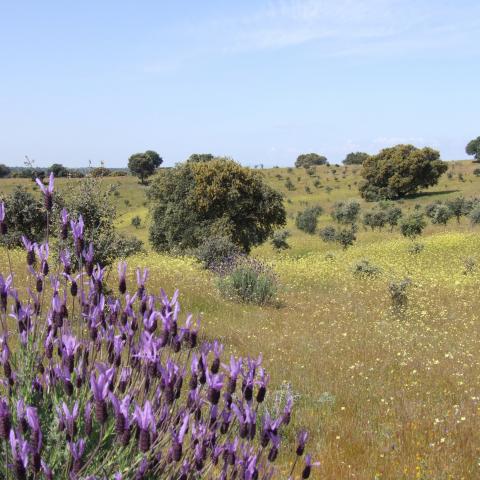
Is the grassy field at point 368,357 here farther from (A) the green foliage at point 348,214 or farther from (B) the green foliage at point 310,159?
(B) the green foliage at point 310,159

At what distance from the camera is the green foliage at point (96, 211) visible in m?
9.72

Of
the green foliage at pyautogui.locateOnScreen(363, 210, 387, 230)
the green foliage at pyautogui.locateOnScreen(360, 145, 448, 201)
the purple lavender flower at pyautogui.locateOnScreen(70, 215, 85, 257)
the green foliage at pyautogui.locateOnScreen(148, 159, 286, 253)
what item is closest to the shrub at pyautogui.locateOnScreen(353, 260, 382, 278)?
the green foliage at pyautogui.locateOnScreen(148, 159, 286, 253)

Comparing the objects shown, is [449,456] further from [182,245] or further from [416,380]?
[182,245]

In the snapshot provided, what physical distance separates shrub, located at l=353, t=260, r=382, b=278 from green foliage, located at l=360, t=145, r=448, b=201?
3592 centimetres

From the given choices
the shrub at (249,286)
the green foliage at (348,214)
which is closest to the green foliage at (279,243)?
the green foliage at (348,214)

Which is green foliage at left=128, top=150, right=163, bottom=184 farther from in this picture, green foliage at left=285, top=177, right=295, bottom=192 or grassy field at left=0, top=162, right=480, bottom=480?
grassy field at left=0, top=162, right=480, bottom=480

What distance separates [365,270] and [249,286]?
703 centimetres

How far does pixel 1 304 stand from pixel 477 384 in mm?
6698

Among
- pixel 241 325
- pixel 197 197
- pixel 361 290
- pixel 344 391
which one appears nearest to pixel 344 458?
pixel 344 391

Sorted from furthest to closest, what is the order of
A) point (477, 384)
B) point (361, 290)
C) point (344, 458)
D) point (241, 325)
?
1. point (361, 290)
2. point (241, 325)
3. point (477, 384)
4. point (344, 458)

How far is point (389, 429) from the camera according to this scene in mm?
5559

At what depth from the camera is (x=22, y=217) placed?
23484 millimetres

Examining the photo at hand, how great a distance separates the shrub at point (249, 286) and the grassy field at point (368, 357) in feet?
1.23

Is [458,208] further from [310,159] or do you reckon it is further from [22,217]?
[310,159]
